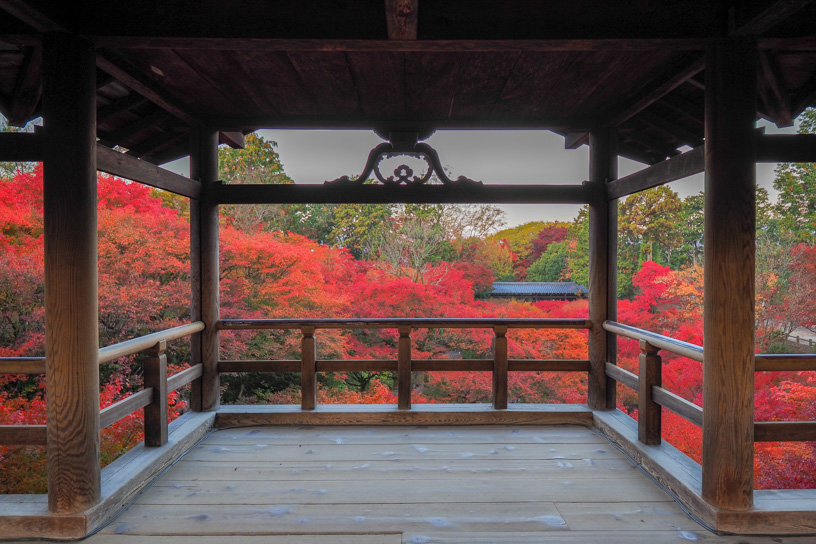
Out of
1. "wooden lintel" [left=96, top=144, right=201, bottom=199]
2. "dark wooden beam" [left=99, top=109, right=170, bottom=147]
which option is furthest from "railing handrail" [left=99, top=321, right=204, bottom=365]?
"dark wooden beam" [left=99, top=109, right=170, bottom=147]

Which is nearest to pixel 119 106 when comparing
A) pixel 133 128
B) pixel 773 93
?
pixel 133 128

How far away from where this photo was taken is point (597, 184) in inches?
128

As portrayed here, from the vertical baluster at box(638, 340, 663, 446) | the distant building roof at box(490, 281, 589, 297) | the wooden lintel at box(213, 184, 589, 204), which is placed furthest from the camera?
the distant building roof at box(490, 281, 589, 297)

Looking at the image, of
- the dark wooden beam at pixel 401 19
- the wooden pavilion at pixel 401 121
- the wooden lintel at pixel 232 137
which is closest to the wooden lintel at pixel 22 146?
the wooden pavilion at pixel 401 121

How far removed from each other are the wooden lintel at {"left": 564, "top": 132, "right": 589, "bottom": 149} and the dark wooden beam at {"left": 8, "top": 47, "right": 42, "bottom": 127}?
3.32 m

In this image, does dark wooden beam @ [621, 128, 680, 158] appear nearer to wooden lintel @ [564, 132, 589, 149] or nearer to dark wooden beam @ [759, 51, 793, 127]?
wooden lintel @ [564, 132, 589, 149]

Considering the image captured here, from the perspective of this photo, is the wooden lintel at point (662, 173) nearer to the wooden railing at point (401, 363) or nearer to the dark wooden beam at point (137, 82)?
the wooden railing at point (401, 363)

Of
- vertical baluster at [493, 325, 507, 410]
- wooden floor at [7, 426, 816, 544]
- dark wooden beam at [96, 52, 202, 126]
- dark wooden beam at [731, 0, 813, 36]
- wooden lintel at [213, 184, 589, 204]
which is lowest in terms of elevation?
wooden floor at [7, 426, 816, 544]

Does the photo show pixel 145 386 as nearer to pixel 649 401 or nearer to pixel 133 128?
pixel 133 128

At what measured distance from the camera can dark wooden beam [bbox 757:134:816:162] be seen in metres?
2.05

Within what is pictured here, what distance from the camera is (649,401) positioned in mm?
2625

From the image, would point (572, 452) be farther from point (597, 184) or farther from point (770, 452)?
point (770, 452)

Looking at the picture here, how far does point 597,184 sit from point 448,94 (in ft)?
4.36

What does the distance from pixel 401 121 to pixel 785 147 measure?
2.15 meters
